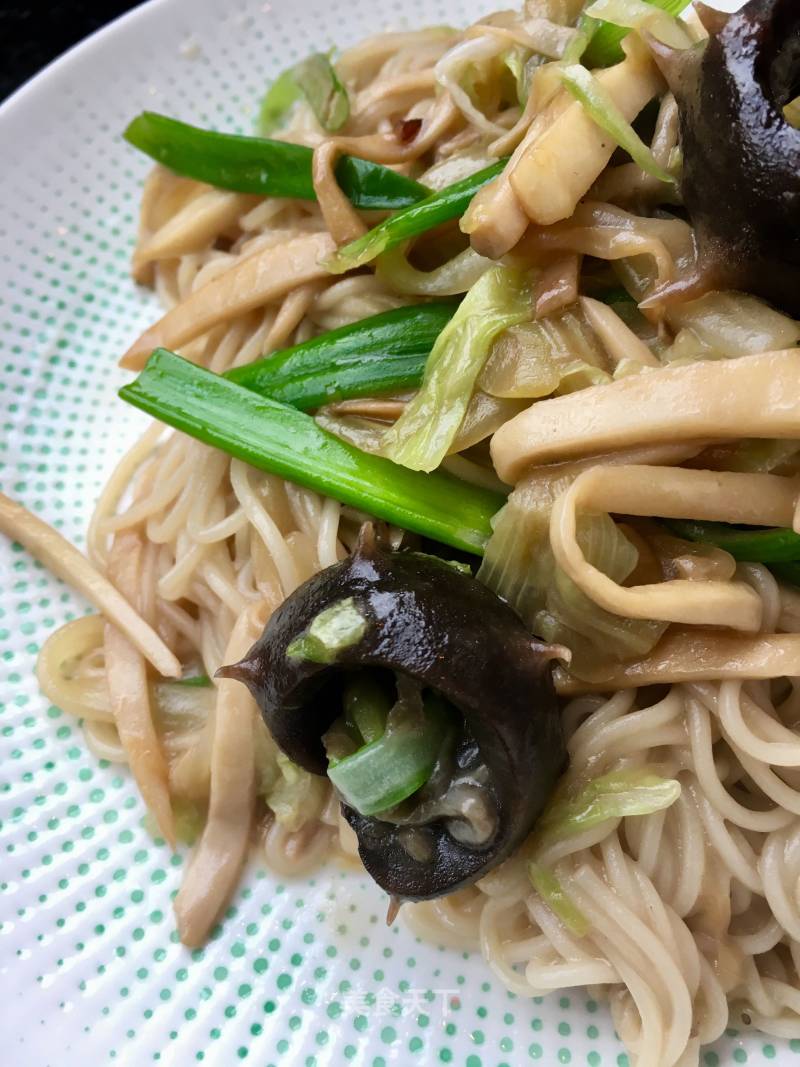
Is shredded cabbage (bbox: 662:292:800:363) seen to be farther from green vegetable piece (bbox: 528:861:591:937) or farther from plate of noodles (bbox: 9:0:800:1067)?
green vegetable piece (bbox: 528:861:591:937)

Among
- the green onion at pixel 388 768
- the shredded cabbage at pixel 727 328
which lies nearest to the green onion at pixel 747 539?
the shredded cabbage at pixel 727 328

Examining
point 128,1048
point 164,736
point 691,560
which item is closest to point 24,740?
point 164,736

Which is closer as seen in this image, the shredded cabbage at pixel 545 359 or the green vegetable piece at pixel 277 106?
the shredded cabbage at pixel 545 359

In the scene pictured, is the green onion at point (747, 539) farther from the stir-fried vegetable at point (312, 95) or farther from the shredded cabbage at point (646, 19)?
the stir-fried vegetable at point (312, 95)

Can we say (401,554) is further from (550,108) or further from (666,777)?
(550,108)

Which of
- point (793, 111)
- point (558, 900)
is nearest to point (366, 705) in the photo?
point (558, 900)

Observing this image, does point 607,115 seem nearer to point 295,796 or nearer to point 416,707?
point 416,707
